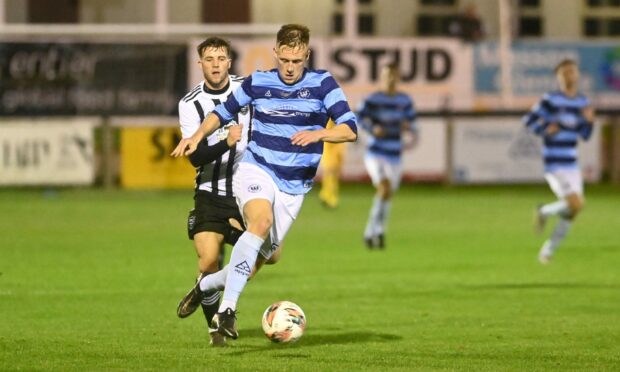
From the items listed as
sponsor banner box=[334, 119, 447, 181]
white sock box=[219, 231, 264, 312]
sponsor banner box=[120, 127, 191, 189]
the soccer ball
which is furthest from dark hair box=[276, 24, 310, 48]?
sponsor banner box=[334, 119, 447, 181]

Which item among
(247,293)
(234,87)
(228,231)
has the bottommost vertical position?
(247,293)

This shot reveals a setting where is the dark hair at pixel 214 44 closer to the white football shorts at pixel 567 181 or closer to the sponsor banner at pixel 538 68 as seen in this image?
the white football shorts at pixel 567 181

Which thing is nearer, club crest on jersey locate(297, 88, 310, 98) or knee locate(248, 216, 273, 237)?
knee locate(248, 216, 273, 237)

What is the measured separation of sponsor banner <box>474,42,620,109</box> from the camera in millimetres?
33000

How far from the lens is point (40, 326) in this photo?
36.0 ft

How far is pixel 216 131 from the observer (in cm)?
1028

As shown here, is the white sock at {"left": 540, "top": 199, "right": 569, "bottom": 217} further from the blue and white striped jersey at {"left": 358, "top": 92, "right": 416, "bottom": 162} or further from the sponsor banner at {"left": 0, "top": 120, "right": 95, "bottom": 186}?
the sponsor banner at {"left": 0, "top": 120, "right": 95, "bottom": 186}

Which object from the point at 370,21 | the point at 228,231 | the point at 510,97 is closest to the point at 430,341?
the point at 228,231

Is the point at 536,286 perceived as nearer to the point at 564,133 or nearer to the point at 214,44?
the point at 564,133

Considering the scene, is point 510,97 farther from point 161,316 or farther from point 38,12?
point 161,316

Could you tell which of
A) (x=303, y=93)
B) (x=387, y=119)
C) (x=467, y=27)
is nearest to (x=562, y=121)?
(x=387, y=119)

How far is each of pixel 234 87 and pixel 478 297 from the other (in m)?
3.89

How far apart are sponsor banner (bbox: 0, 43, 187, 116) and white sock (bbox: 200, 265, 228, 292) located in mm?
19910

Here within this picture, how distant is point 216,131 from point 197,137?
0.79 meters
